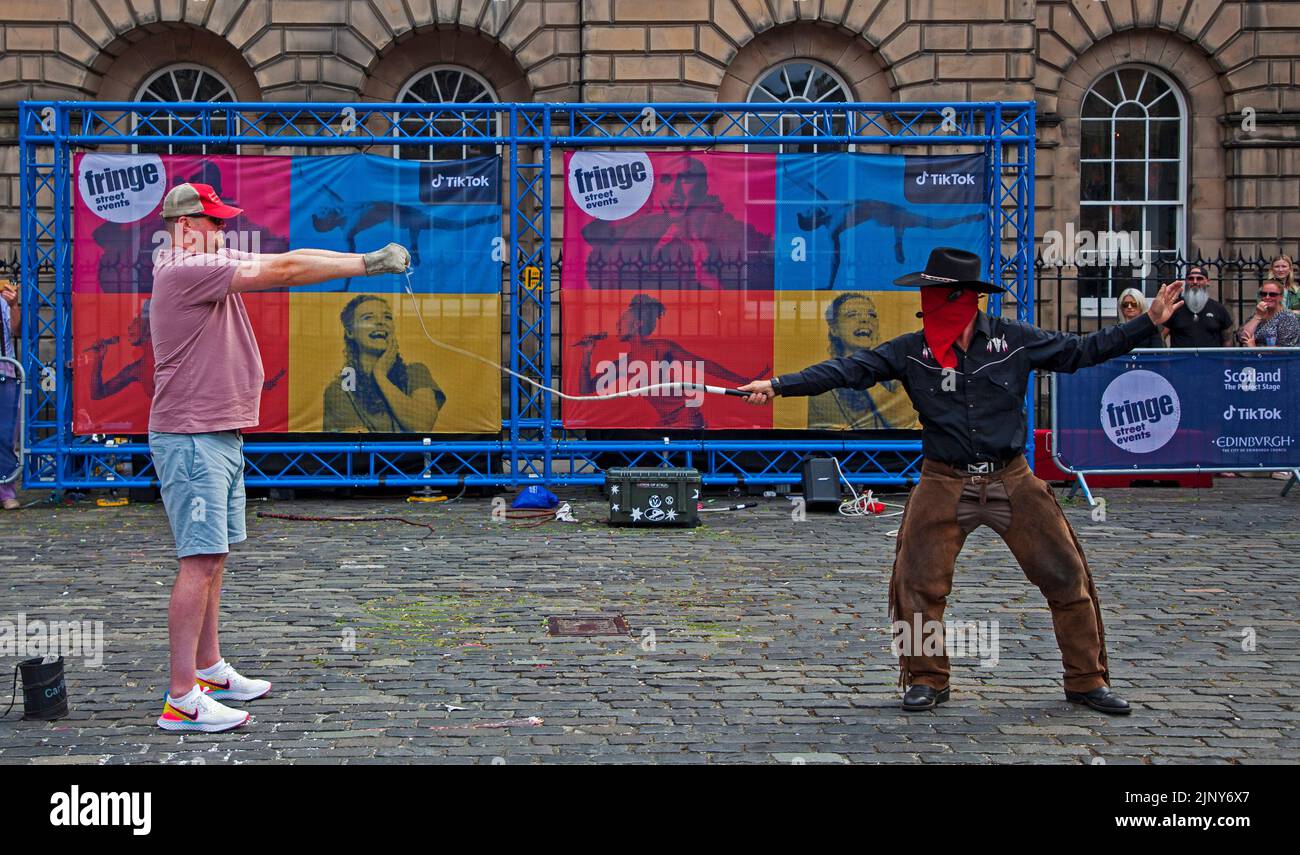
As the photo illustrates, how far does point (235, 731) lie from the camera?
20.8ft

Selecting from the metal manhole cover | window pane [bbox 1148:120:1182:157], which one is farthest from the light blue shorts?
window pane [bbox 1148:120:1182:157]

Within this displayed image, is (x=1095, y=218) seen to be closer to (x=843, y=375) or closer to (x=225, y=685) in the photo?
(x=843, y=375)

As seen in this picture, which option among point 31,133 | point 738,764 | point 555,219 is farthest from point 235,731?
point 555,219

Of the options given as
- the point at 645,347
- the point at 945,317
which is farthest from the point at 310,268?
the point at 645,347

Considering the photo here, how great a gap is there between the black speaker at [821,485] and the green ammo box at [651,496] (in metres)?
1.59

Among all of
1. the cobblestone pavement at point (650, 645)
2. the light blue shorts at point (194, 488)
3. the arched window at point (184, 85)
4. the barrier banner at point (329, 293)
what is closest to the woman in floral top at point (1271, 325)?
the cobblestone pavement at point (650, 645)

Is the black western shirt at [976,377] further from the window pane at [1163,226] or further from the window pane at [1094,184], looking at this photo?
the window pane at [1163,226]

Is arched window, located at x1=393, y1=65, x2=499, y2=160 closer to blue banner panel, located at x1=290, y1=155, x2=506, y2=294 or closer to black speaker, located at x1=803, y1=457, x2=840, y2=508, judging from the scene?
blue banner panel, located at x1=290, y1=155, x2=506, y2=294

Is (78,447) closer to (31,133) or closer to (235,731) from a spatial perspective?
(31,133)

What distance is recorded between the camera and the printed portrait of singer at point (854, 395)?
48.2 feet

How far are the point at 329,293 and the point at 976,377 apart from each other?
9080mm

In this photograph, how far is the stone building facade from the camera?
21.4 metres

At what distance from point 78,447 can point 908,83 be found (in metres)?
12.6

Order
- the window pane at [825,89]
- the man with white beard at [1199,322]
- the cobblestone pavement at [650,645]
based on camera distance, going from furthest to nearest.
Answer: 1. the window pane at [825,89]
2. the man with white beard at [1199,322]
3. the cobblestone pavement at [650,645]
